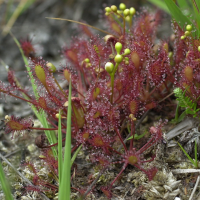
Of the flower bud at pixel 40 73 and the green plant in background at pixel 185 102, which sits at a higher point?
the flower bud at pixel 40 73

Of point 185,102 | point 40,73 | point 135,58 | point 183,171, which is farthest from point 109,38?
point 183,171

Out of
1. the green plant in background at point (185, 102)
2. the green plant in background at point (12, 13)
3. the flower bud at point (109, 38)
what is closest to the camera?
the green plant in background at point (185, 102)

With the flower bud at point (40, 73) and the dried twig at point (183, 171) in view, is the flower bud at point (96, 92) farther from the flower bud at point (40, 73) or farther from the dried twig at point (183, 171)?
the dried twig at point (183, 171)

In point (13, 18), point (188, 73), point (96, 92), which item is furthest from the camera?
point (13, 18)

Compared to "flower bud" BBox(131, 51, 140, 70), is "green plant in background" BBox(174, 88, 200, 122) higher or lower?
lower

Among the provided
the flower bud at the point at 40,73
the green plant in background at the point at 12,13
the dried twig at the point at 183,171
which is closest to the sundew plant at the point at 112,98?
the flower bud at the point at 40,73

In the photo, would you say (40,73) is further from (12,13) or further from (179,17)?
(12,13)

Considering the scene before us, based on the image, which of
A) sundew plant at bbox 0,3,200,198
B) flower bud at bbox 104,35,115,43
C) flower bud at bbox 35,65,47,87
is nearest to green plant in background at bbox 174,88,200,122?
sundew plant at bbox 0,3,200,198

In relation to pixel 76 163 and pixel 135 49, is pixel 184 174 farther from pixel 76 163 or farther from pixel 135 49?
pixel 135 49

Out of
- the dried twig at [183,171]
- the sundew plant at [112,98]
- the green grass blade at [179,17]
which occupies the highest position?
the green grass blade at [179,17]

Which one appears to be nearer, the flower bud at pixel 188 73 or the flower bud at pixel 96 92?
the flower bud at pixel 188 73

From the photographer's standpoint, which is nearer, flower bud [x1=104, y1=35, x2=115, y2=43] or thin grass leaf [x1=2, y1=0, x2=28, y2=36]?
flower bud [x1=104, y1=35, x2=115, y2=43]

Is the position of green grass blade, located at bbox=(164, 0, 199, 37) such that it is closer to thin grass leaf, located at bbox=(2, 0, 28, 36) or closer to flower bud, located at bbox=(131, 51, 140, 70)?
flower bud, located at bbox=(131, 51, 140, 70)
